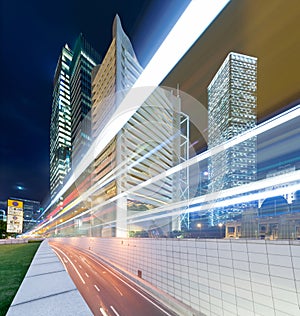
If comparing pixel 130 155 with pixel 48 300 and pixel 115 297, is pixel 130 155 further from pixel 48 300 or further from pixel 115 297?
pixel 48 300

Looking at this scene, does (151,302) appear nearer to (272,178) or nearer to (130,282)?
(130,282)

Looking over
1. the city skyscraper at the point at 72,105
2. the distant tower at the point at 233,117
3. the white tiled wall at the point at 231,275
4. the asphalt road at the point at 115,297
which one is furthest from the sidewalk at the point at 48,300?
the city skyscraper at the point at 72,105

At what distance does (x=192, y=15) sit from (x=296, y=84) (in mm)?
4083

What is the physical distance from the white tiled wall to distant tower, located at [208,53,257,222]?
4165mm

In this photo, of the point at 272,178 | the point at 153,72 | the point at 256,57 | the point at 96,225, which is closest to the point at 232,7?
the point at 256,57

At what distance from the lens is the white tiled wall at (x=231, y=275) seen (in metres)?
4.01

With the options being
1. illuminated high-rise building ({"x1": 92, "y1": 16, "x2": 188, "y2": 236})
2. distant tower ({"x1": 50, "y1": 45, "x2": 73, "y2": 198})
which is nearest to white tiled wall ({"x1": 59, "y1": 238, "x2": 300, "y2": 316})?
illuminated high-rise building ({"x1": 92, "y1": 16, "x2": 188, "y2": 236})

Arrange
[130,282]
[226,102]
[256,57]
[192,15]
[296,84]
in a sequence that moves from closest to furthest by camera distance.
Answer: [192,15] < [296,84] < [256,57] < [130,282] < [226,102]

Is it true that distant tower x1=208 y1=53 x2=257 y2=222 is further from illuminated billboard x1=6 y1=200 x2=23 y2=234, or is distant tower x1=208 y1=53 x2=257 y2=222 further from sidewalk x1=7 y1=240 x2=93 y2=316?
illuminated billboard x1=6 y1=200 x2=23 y2=234

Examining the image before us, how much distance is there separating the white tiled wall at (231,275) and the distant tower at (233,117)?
4.16m

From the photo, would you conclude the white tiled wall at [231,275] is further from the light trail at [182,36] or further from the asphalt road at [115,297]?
the light trail at [182,36]

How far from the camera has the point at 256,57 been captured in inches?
291

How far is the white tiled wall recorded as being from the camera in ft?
13.1

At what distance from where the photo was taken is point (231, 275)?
526cm
